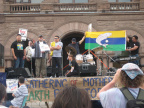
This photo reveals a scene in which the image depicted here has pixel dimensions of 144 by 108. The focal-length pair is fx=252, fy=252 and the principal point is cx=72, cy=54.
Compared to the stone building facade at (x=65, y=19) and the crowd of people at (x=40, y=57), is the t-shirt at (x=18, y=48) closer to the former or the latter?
the crowd of people at (x=40, y=57)

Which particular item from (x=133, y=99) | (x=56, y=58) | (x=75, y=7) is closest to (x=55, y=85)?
(x=56, y=58)

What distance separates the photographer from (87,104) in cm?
234

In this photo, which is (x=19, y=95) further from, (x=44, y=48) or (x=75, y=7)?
(x=75, y=7)

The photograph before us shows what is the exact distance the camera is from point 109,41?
10.9 meters

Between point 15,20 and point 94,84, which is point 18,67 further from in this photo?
point 15,20

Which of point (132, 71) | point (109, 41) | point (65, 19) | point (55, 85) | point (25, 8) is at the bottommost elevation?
point (55, 85)

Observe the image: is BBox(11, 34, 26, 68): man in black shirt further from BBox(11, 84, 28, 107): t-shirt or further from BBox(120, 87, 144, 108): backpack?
BBox(120, 87, 144, 108): backpack

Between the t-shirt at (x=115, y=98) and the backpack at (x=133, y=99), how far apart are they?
5cm

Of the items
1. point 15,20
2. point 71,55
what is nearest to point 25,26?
point 15,20

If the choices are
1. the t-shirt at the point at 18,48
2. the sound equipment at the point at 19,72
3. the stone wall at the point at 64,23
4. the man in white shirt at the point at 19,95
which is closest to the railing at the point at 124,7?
the stone wall at the point at 64,23

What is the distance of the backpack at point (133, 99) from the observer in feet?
9.77

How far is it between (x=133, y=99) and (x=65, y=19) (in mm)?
14134

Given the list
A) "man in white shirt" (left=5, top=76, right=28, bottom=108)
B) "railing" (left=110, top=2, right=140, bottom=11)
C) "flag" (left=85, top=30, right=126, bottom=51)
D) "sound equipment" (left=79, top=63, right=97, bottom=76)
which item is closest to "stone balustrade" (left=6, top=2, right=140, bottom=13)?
"railing" (left=110, top=2, right=140, bottom=11)

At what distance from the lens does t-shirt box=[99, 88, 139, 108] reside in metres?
3.17
